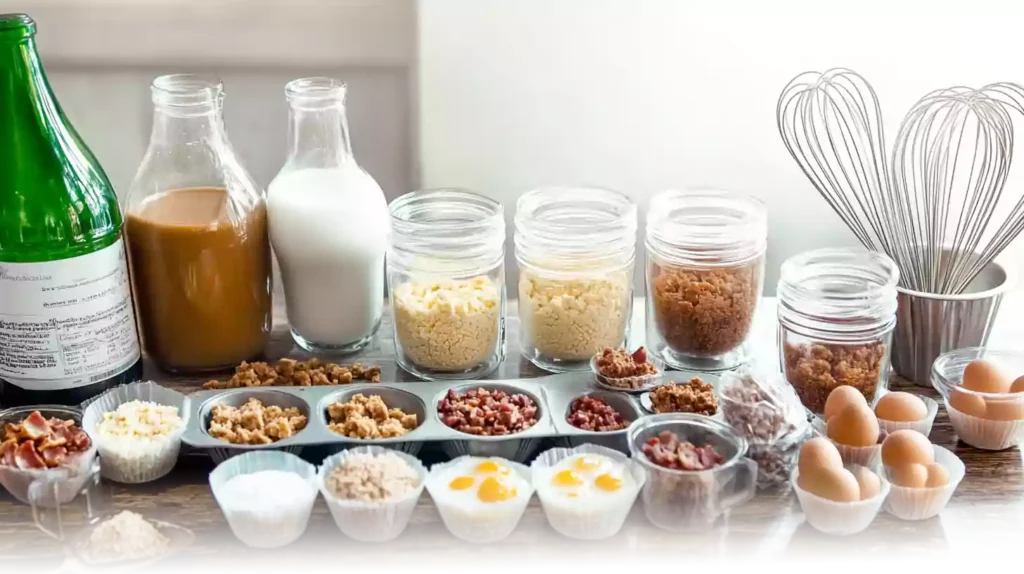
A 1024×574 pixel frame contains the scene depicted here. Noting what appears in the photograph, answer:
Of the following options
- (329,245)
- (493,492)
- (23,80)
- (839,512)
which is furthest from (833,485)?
(23,80)

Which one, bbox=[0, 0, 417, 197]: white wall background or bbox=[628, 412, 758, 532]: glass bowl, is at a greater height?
bbox=[0, 0, 417, 197]: white wall background

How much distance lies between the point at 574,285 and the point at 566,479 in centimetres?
27

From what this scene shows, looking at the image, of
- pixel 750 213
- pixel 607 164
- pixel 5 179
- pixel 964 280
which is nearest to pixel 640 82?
pixel 607 164

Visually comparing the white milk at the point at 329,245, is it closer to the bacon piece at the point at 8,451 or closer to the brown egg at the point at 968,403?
the bacon piece at the point at 8,451

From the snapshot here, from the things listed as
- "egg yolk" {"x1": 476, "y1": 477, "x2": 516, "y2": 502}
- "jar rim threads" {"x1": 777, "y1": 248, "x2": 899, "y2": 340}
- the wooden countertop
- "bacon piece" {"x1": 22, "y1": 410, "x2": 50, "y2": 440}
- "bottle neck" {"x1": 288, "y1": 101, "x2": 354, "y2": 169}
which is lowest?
the wooden countertop

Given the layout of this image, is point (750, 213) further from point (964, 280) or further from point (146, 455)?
point (146, 455)

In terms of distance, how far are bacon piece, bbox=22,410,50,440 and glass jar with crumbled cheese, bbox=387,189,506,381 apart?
1.10 ft

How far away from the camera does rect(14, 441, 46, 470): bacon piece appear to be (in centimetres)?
86

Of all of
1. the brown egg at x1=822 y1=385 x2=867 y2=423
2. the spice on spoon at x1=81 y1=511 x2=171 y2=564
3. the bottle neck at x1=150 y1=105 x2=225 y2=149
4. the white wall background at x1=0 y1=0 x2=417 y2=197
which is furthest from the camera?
the white wall background at x1=0 y1=0 x2=417 y2=197

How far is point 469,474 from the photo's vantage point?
2.81 ft

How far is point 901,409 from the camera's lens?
933mm

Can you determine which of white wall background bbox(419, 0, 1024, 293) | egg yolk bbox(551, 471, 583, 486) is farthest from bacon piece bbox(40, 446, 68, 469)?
white wall background bbox(419, 0, 1024, 293)

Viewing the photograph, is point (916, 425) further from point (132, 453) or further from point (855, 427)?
point (132, 453)

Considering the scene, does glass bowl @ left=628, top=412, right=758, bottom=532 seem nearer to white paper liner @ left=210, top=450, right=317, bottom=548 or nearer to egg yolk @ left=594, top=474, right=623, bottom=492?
egg yolk @ left=594, top=474, right=623, bottom=492
